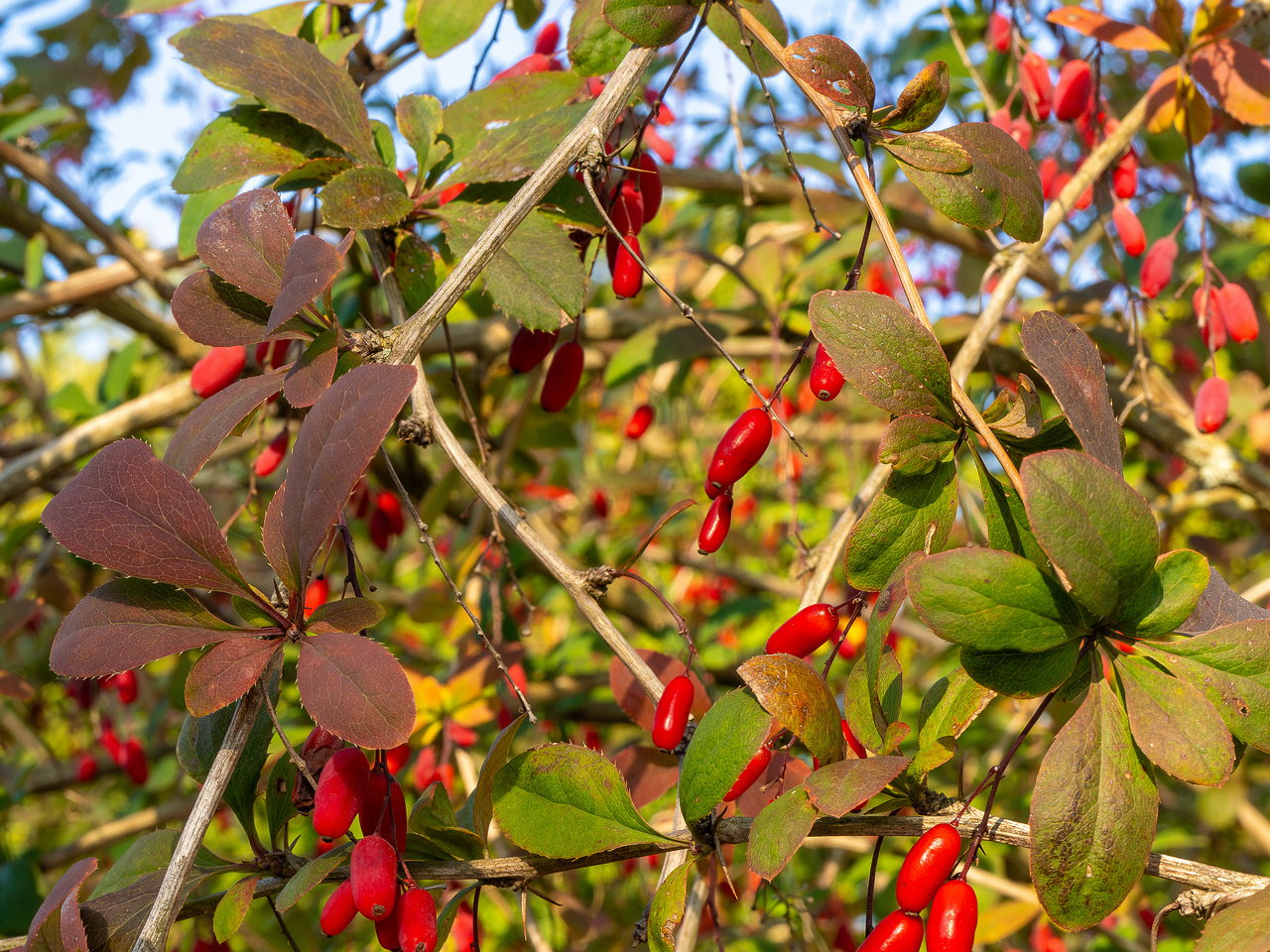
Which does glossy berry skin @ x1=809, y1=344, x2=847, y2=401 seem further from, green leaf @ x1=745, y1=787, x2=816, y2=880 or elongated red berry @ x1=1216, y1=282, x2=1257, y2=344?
elongated red berry @ x1=1216, y1=282, x2=1257, y2=344

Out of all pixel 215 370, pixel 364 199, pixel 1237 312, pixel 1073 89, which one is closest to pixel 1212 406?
pixel 1237 312

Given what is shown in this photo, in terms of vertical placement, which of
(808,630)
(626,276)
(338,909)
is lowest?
(338,909)

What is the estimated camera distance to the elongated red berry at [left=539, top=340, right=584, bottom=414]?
2.95 feet

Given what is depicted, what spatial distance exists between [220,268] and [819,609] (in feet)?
1.49

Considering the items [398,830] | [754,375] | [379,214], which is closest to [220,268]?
[379,214]

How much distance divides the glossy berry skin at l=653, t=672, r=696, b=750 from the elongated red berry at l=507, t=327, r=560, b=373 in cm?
35

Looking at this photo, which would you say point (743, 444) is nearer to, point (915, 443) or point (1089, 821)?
point (915, 443)

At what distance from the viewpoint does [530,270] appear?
774 millimetres

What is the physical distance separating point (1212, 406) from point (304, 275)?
99 cm

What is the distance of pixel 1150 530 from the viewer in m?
0.46

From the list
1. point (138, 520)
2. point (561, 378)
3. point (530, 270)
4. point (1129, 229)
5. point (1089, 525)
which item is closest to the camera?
point (1089, 525)

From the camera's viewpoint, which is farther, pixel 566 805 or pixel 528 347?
pixel 528 347

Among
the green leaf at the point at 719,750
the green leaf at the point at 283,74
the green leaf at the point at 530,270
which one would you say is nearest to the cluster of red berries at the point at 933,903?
the green leaf at the point at 719,750

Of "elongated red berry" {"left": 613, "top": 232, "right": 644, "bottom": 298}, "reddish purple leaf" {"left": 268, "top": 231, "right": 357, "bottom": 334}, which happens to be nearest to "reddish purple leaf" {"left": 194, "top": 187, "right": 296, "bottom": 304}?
"reddish purple leaf" {"left": 268, "top": 231, "right": 357, "bottom": 334}
